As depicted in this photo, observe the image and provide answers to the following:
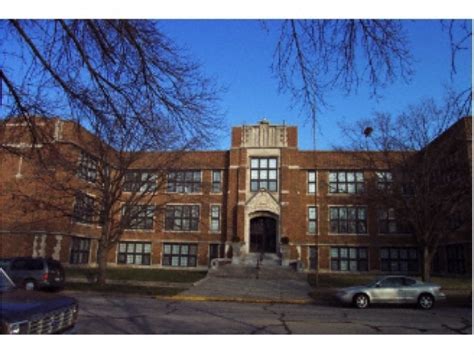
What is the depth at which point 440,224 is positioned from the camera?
19828 mm

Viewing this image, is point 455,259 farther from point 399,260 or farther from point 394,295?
point 394,295

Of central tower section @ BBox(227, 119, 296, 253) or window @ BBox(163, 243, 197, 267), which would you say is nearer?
central tower section @ BBox(227, 119, 296, 253)

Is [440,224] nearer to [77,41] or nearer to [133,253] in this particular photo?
[77,41]

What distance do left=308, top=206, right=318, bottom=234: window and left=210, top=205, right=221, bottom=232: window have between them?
22.5 feet

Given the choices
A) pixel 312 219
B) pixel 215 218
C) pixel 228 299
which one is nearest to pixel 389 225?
pixel 312 219

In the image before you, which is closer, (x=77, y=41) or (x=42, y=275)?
(x=77, y=41)

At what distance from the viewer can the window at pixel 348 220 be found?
108 ft

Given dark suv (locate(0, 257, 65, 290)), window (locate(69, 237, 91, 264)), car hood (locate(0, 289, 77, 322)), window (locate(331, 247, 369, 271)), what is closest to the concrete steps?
window (locate(331, 247, 369, 271))

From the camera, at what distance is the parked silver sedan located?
16562 millimetres

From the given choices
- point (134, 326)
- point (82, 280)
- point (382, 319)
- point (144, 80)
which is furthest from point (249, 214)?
point (144, 80)

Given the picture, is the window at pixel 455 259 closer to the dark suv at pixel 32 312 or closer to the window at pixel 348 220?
the window at pixel 348 220

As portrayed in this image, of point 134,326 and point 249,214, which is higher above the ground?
point 249,214

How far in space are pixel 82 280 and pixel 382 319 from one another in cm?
1621

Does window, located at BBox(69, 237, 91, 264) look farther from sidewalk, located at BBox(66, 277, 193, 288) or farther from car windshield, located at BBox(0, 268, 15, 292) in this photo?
car windshield, located at BBox(0, 268, 15, 292)
